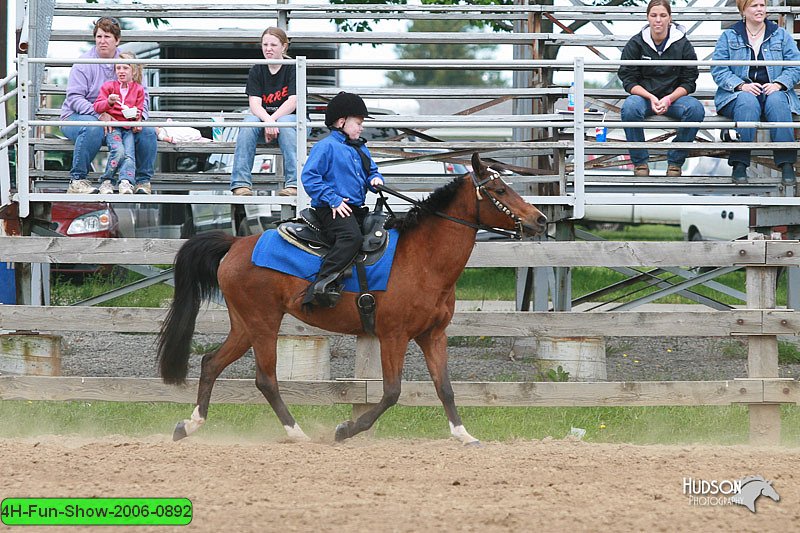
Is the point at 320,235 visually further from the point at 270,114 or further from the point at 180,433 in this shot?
the point at 270,114

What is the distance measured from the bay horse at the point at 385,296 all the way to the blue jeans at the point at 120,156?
1834 millimetres

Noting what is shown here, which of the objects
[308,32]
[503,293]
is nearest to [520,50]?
[308,32]

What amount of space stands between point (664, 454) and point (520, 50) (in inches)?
281

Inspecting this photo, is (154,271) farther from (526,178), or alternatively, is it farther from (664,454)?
(664,454)

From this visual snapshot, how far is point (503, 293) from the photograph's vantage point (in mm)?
16828

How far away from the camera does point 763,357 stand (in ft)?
27.5

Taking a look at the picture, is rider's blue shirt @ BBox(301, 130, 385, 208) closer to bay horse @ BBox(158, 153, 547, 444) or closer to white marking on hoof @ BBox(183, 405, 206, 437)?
bay horse @ BBox(158, 153, 547, 444)

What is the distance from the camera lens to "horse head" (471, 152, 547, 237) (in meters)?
7.39

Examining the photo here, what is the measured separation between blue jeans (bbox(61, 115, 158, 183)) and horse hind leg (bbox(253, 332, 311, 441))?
113 inches

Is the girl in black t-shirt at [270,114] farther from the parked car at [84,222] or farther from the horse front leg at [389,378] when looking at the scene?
the parked car at [84,222]

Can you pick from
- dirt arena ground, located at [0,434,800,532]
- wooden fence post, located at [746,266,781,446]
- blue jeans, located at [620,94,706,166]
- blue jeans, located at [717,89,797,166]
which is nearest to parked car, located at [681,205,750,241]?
blue jeans, located at [717,89,797,166]

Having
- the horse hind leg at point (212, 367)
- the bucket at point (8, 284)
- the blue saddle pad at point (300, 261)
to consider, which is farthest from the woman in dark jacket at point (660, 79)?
the bucket at point (8, 284)

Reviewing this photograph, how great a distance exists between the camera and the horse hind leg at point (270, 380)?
7.89 metres

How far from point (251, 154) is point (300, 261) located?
7.50 feet
